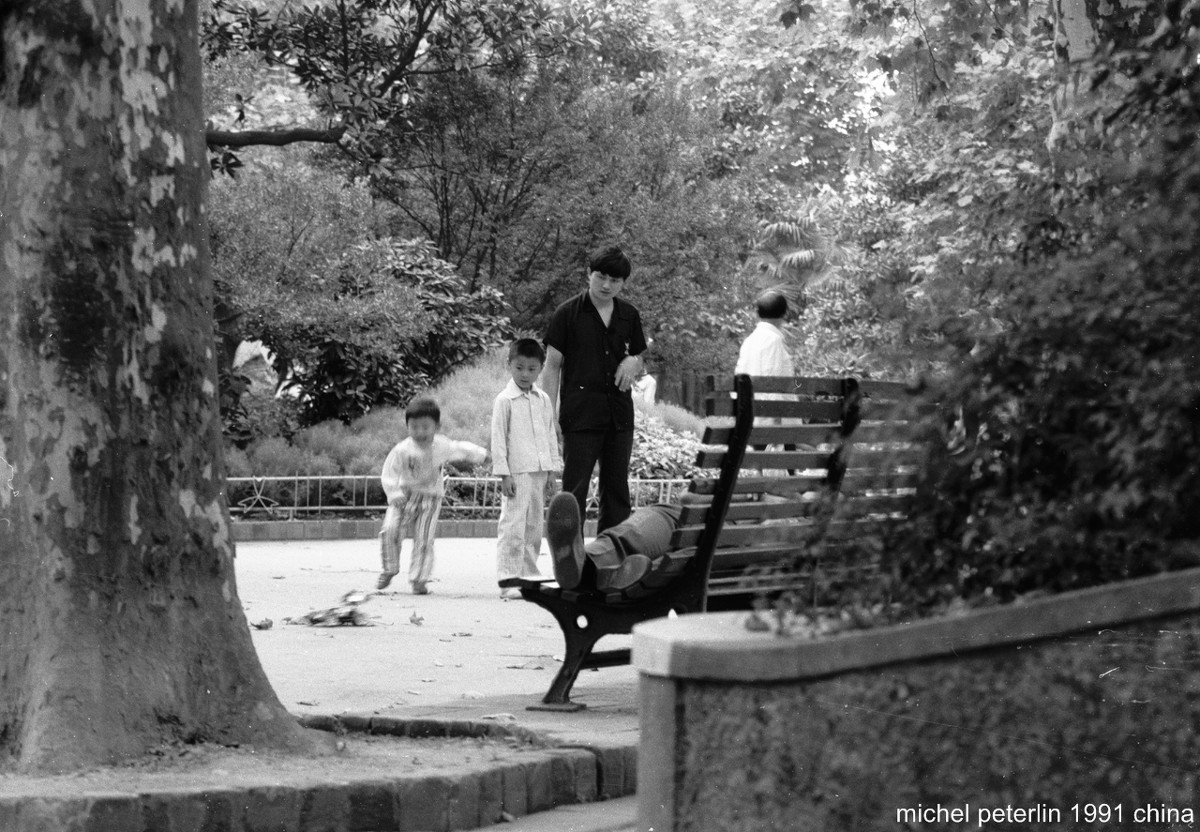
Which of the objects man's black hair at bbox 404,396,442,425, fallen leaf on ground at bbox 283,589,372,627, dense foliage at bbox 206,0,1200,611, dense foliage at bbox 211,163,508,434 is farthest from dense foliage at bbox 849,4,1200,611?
dense foliage at bbox 211,163,508,434

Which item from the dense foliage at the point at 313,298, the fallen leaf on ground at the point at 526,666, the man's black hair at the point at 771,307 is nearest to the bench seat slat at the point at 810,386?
the fallen leaf on ground at the point at 526,666

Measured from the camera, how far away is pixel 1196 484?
3.07 meters

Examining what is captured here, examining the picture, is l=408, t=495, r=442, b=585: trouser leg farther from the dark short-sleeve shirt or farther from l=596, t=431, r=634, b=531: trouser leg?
l=596, t=431, r=634, b=531: trouser leg

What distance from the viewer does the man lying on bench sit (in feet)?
20.9

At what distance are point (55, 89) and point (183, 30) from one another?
47 centimetres

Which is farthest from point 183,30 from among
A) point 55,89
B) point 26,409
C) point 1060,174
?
point 1060,174

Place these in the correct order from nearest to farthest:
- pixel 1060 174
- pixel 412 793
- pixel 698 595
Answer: pixel 1060 174 < pixel 412 793 < pixel 698 595

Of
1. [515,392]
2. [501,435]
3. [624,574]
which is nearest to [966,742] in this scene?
[624,574]

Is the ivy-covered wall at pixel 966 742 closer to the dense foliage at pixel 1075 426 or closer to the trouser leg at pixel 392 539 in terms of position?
the dense foliage at pixel 1075 426

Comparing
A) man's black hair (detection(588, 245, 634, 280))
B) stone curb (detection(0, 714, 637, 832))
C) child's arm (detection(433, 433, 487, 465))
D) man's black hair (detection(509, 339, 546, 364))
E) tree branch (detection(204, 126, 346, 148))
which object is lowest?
stone curb (detection(0, 714, 637, 832))

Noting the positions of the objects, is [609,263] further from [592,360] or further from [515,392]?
[515,392]

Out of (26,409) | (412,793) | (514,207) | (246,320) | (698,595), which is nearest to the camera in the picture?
(412,793)

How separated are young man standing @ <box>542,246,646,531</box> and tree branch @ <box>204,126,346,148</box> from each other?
5.31 feet

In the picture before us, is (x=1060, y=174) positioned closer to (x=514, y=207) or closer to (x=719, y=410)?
(x=719, y=410)
